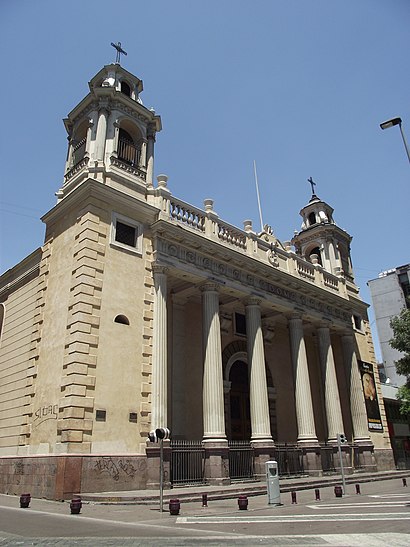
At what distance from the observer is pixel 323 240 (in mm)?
35938

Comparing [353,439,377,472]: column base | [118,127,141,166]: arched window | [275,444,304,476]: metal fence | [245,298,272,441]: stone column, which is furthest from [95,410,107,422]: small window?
[353,439,377,472]: column base

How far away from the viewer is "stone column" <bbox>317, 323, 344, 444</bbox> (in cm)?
2756

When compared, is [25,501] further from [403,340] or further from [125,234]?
[403,340]

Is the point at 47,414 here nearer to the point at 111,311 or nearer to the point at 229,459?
the point at 111,311

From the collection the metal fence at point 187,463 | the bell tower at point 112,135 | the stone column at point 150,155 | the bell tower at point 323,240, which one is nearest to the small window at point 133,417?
the metal fence at point 187,463

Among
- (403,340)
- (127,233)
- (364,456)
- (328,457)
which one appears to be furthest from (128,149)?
(364,456)

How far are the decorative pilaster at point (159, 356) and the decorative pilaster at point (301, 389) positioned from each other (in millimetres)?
10063

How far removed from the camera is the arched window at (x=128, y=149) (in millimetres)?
22500

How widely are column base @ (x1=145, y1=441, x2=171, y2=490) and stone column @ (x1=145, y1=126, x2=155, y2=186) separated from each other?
12.2 m

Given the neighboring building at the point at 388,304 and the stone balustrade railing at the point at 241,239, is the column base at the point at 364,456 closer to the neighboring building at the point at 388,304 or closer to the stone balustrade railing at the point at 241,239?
the stone balustrade railing at the point at 241,239

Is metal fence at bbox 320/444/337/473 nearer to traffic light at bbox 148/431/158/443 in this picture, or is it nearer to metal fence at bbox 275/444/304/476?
metal fence at bbox 275/444/304/476

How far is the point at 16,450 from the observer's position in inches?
719

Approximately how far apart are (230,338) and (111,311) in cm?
1074

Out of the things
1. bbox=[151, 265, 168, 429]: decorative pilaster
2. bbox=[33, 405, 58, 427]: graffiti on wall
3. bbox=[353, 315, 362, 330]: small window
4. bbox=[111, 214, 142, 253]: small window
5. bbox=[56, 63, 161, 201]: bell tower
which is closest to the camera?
bbox=[33, 405, 58, 427]: graffiti on wall
